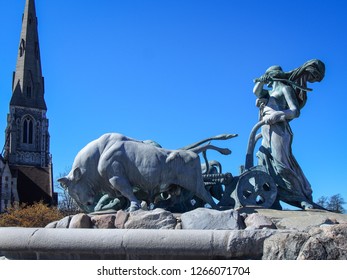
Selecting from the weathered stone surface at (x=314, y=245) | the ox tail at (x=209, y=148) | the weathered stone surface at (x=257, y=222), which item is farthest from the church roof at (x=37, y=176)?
the weathered stone surface at (x=314, y=245)

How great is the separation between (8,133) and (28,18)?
21922 millimetres

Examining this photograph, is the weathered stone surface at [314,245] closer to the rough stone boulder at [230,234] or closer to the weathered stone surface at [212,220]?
the rough stone boulder at [230,234]

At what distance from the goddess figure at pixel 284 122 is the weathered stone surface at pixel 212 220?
297 cm

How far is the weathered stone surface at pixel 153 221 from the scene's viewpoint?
7078 millimetres

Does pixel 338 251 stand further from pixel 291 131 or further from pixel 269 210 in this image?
pixel 291 131

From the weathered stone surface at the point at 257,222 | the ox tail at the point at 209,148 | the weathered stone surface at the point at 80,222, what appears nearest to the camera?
the weathered stone surface at the point at 257,222

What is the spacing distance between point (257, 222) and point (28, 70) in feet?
330

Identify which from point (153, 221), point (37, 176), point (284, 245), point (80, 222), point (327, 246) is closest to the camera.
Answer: point (327, 246)

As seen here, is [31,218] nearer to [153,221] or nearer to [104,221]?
[104,221]

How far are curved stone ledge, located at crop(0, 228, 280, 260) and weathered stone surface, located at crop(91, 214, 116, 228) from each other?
Answer: 110 centimetres

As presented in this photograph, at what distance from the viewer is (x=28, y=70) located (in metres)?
103

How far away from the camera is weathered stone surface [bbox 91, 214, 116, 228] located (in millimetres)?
7324

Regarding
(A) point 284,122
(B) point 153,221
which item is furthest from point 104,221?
(A) point 284,122

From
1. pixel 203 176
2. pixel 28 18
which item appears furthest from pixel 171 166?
pixel 28 18
